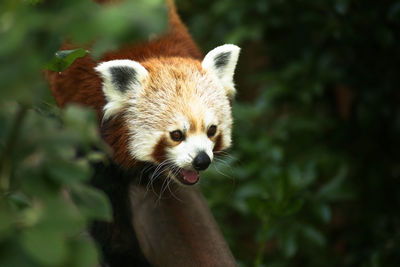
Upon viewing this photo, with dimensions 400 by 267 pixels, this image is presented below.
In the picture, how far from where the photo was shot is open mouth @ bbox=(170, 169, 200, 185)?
2607mm

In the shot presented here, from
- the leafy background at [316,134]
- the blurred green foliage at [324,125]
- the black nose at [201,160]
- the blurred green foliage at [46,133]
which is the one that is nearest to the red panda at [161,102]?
the black nose at [201,160]

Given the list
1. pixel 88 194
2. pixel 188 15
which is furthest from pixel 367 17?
pixel 88 194

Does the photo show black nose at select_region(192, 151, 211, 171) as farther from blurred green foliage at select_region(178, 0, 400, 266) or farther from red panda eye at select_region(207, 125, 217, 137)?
blurred green foliage at select_region(178, 0, 400, 266)

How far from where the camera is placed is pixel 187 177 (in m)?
2.62

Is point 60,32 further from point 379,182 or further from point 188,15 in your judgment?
point 188,15

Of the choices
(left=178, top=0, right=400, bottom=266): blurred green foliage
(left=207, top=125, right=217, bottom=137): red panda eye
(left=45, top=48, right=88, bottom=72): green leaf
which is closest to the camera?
(left=45, top=48, right=88, bottom=72): green leaf

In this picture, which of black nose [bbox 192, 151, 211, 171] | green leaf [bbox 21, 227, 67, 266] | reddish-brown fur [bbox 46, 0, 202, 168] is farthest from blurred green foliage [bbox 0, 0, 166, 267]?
reddish-brown fur [bbox 46, 0, 202, 168]

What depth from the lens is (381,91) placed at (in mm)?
4074

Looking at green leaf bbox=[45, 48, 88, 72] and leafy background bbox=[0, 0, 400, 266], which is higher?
green leaf bbox=[45, 48, 88, 72]

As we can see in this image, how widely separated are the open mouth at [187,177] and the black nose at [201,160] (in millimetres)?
182

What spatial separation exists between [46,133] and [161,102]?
1.72m

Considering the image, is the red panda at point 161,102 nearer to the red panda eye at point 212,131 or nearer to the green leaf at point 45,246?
the red panda eye at point 212,131

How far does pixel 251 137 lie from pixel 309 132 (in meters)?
0.49

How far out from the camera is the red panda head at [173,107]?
246 cm
